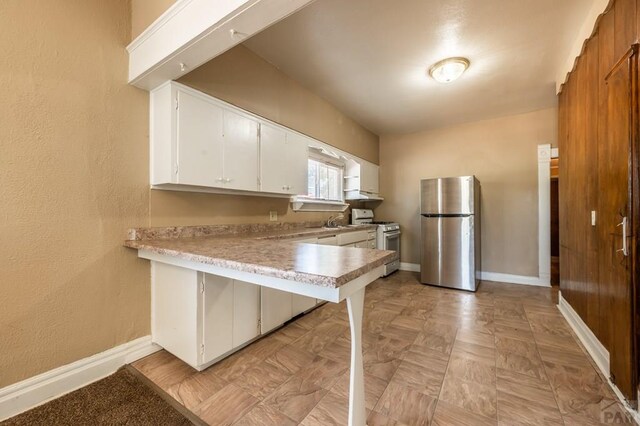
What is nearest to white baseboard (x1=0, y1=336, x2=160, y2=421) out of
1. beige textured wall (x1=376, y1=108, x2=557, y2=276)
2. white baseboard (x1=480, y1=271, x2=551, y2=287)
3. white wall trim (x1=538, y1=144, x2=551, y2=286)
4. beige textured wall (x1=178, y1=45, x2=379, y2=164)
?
beige textured wall (x1=178, y1=45, x2=379, y2=164)

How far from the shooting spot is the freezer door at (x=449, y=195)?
11.9 ft

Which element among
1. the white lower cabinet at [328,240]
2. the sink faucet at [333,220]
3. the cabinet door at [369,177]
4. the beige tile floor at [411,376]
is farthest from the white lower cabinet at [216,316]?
the cabinet door at [369,177]

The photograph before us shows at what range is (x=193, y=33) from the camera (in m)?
1.39

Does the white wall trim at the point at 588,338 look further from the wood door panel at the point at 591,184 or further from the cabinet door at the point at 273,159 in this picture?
the cabinet door at the point at 273,159

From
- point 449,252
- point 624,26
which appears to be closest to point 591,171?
Result: point 624,26

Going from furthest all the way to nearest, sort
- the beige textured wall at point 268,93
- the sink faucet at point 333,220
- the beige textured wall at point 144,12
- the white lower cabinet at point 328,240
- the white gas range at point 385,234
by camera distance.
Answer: the white gas range at point 385,234
the sink faucet at point 333,220
the white lower cabinet at point 328,240
the beige textured wall at point 268,93
the beige textured wall at point 144,12

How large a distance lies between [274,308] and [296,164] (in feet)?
5.25

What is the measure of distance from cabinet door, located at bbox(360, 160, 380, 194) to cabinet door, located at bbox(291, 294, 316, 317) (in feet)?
7.55

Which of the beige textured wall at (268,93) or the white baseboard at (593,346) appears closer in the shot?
the white baseboard at (593,346)

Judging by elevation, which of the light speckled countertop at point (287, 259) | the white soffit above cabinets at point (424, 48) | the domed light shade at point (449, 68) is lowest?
the light speckled countertop at point (287, 259)

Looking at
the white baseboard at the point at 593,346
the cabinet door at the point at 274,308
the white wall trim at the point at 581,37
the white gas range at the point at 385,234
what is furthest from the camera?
the white gas range at the point at 385,234

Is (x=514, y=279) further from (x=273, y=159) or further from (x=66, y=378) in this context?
(x=66, y=378)

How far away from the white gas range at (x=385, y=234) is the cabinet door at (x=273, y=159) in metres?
2.01

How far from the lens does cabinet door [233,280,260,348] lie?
6.23ft
